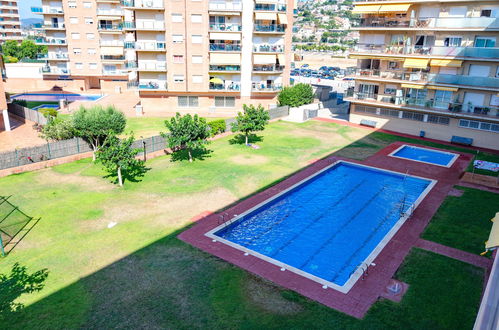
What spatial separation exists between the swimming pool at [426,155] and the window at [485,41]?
1106cm

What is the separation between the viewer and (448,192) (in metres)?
26.6

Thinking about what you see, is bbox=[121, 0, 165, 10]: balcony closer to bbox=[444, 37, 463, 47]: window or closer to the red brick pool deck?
the red brick pool deck

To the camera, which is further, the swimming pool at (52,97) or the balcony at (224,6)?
the swimming pool at (52,97)

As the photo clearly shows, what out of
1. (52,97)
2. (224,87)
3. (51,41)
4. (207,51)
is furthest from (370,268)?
(51,41)

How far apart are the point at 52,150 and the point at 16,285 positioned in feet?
54.6

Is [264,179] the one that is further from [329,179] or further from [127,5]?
[127,5]

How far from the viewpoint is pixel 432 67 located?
39281 mm

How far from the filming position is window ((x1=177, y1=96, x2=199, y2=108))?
169ft

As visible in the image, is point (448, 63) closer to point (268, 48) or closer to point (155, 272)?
point (268, 48)

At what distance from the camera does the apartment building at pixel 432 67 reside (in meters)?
36.2

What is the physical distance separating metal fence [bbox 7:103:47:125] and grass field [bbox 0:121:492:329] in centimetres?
1703

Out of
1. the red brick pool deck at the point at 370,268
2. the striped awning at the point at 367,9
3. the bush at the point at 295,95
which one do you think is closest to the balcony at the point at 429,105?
the bush at the point at 295,95

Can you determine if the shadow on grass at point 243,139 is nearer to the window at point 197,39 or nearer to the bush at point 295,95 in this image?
the bush at point 295,95

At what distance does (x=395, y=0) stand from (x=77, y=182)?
35.6 metres
